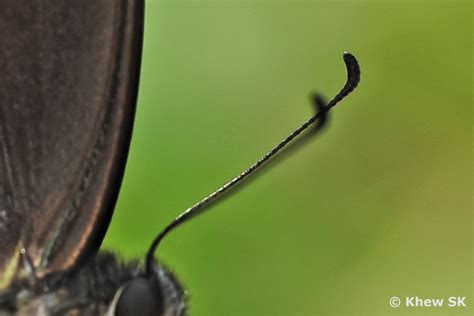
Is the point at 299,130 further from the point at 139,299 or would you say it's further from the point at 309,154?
the point at 309,154

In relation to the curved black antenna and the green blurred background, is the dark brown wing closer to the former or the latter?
the curved black antenna

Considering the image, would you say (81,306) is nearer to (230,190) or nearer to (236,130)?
(230,190)

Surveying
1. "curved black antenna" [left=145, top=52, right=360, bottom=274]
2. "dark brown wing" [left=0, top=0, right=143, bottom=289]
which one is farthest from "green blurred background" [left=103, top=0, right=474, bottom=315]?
"curved black antenna" [left=145, top=52, right=360, bottom=274]

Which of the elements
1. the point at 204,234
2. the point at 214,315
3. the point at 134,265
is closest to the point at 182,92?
the point at 204,234

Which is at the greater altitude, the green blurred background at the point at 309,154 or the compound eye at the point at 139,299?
the green blurred background at the point at 309,154

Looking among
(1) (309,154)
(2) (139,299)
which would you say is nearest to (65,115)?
(2) (139,299)

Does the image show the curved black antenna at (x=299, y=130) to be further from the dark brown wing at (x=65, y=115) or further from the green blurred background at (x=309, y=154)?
the green blurred background at (x=309, y=154)

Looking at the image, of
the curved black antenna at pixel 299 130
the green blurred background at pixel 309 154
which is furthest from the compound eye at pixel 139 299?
the green blurred background at pixel 309 154

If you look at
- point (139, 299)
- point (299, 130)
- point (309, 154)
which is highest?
point (309, 154)
